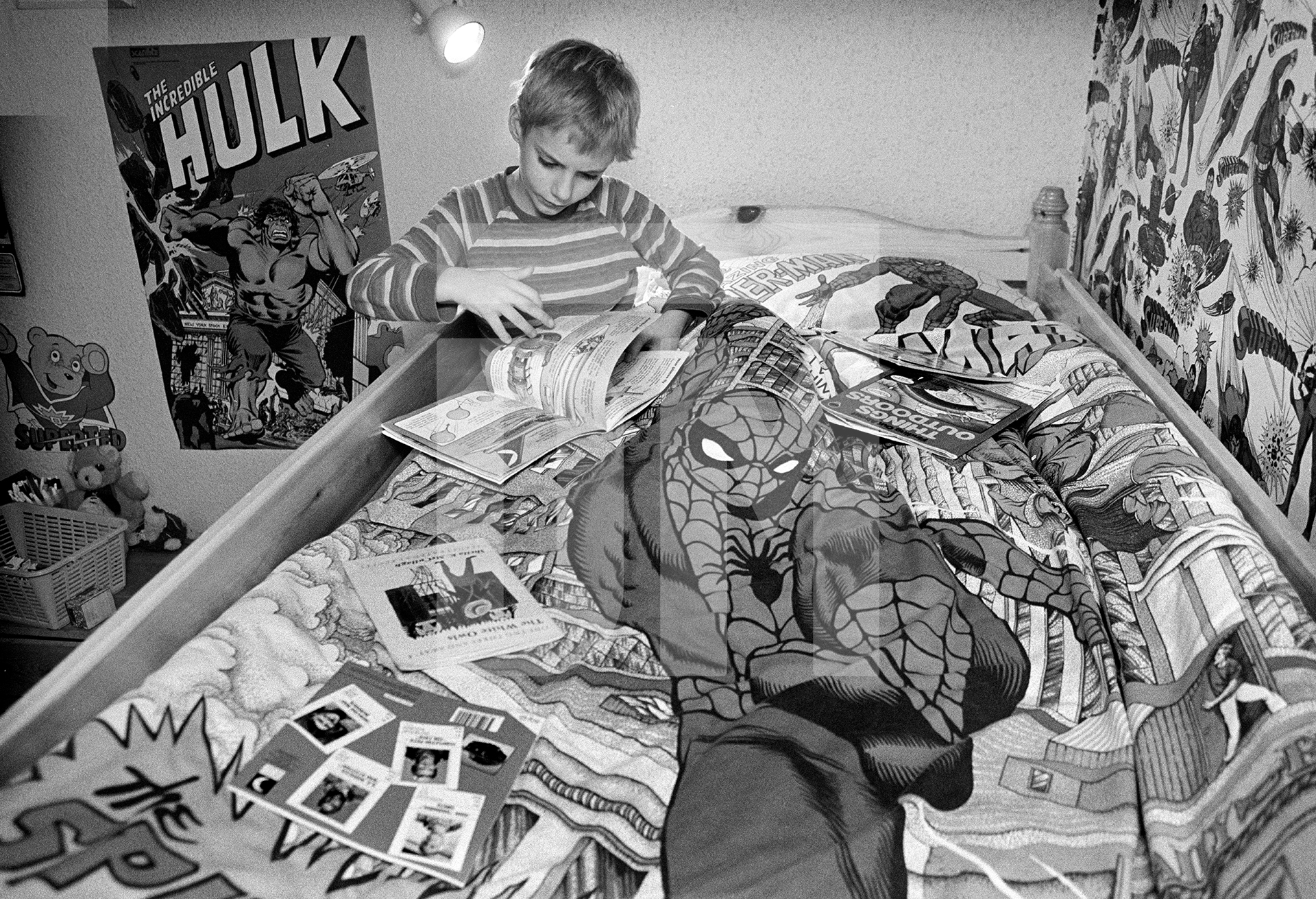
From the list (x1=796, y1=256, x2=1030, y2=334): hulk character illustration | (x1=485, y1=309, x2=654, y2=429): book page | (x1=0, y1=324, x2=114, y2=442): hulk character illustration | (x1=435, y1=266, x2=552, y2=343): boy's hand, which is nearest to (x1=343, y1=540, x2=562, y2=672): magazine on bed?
(x1=485, y1=309, x2=654, y2=429): book page

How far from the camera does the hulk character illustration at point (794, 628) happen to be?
0.72 m

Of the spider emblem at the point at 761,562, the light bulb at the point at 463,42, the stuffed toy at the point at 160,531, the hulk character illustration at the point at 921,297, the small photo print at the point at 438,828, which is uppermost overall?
the light bulb at the point at 463,42

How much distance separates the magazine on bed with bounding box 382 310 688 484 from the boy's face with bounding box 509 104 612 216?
20cm

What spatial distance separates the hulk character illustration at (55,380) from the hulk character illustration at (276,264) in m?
0.32

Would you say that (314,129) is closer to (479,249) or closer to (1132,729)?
(479,249)

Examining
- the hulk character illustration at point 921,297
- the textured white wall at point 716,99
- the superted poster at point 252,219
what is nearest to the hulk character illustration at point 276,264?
the superted poster at point 252,219

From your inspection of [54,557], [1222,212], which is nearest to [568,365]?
[1222,212]

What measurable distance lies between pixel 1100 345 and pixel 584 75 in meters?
0.93

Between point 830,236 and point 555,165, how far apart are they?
0.71m

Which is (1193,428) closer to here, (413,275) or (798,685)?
(798,685)

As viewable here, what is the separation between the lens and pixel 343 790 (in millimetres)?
746

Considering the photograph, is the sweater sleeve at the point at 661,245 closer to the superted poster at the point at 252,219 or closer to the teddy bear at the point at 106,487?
the superted poster at the point at 252,219

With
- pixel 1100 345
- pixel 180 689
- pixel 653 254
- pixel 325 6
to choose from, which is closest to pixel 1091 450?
pixel 1100 345

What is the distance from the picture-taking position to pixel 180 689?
818mm
